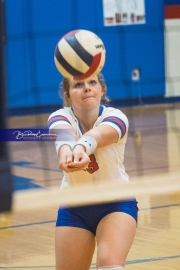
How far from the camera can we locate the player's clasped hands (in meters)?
2.33

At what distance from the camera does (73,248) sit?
271cm

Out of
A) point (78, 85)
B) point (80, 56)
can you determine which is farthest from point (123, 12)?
point (80, 56)

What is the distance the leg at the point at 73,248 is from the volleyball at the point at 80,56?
0.64 m

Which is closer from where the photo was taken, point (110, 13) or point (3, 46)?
point (3, 46)

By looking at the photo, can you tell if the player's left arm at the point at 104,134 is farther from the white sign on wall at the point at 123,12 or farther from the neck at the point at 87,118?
the white sign on wall at the point at 123,12

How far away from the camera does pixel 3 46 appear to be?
1683 millimetres

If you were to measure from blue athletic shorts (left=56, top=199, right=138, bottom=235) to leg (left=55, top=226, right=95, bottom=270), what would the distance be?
0.03 metres

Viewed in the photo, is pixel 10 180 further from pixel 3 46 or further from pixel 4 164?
pixel 3 46

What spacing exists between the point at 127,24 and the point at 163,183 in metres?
10.2

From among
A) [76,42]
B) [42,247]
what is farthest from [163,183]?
[42,247]

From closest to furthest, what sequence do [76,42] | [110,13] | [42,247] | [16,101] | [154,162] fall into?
[76,42], [42,247], [154,162], [16,101], [110,13]

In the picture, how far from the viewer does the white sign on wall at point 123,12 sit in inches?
490

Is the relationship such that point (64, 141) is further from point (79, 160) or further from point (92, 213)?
point (92, 213)

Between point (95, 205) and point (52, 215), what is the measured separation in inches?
98.1
